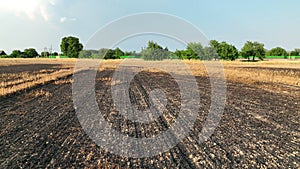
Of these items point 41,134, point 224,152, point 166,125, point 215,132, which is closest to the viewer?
point 224,152

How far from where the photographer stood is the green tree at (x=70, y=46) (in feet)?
368

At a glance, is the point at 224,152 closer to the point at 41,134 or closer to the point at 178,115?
the point at 178,115

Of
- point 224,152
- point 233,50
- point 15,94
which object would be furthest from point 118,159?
point 233,50

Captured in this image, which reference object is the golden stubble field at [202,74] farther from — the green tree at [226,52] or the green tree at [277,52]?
the green tree at [277,52]

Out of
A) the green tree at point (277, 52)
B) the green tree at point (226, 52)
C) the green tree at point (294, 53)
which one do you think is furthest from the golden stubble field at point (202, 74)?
the green tree at point (277, 52)

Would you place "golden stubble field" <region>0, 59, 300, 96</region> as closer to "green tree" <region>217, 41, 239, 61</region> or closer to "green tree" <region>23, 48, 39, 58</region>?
"green tree" <region>217, 41, 239, 61</region>

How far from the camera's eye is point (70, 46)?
113 m

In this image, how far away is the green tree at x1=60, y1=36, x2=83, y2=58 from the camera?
368 feet

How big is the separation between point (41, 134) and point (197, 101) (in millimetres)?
6888

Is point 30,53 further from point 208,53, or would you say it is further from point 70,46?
point 208,53

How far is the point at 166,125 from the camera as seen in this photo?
22.2 ft

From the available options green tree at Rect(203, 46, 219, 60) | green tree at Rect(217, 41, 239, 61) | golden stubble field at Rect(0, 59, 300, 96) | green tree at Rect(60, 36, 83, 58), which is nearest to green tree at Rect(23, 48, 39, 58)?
green tree at Rect(60, 36, 83, 58)

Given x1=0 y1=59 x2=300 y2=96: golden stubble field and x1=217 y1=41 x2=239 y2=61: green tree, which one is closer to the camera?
x1=0 y1=59 x2=300 y2=96: golden stubble field

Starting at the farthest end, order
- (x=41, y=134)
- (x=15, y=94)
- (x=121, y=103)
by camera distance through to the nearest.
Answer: (x=15, y=94) → (x=121, y=103) → (x=41, y=134)
